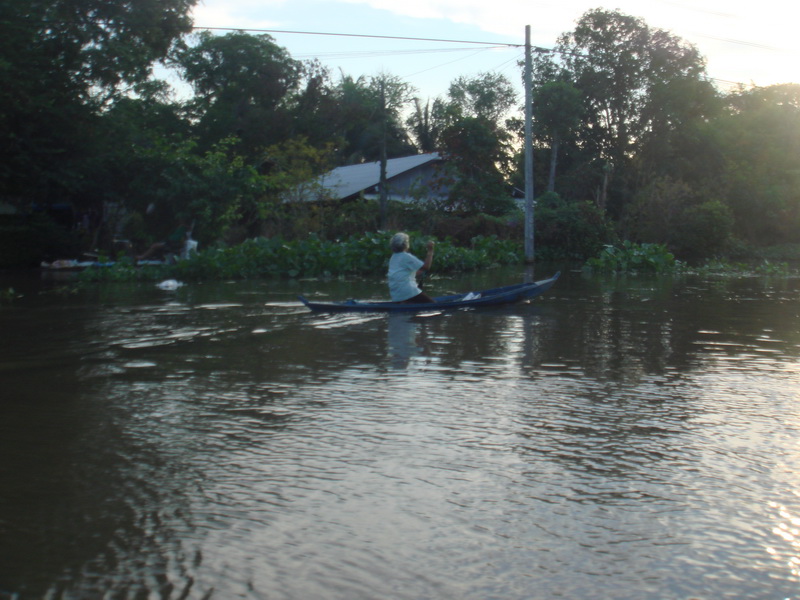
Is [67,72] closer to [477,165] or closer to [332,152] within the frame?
[332,152]

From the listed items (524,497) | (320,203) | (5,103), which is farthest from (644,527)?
(320,203)

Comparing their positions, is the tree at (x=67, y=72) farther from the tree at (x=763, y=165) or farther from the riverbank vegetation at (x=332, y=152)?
the tree at (x=763, y=165)

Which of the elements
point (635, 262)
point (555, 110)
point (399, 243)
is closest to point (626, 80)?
point (555, 110)

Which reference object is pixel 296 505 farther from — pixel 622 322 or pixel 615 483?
pixel 622 322

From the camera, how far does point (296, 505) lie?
5035 millimetres

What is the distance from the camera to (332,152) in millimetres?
44875

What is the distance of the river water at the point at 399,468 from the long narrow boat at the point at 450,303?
296cm

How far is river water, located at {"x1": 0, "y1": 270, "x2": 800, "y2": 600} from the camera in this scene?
4.10 meters

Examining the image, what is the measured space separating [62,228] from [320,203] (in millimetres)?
12039

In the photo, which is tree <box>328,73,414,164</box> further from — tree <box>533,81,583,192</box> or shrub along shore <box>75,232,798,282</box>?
shrub along shore <box>75,232,798,282</box>

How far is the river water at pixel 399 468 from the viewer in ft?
13.4

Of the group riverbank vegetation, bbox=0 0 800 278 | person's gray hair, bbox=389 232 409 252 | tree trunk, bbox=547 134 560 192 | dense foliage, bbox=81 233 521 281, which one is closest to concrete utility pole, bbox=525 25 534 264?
riverbank vegetation, bbox=0 0 800 278

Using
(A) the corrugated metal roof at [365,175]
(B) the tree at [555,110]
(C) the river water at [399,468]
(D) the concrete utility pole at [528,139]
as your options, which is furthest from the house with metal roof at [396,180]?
(C) the river water at [399,468]

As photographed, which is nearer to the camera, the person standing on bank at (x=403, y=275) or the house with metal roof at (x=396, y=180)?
the person standing on bank at (x=403, y=275)
